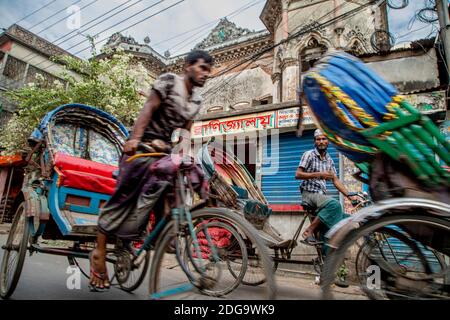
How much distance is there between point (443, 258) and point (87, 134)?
4056 mm

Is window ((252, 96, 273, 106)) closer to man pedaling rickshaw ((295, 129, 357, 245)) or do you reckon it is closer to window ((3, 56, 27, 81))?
man pedaling rickshaw ((295, 129, 357, 245))

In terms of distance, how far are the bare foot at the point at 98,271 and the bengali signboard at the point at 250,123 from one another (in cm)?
612

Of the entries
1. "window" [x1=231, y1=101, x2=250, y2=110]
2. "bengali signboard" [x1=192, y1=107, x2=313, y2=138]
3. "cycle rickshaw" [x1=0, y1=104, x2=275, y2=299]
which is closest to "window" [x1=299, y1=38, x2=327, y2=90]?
"window" [x1=231, y1=101, x2=250, y2=110]

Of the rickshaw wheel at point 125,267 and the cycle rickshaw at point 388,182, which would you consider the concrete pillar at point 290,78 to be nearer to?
the cycle rickshaw at point 388,182

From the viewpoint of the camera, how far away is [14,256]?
2951 millimetres

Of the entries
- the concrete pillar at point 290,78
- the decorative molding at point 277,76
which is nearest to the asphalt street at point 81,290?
the concrete pillar at point 290,78

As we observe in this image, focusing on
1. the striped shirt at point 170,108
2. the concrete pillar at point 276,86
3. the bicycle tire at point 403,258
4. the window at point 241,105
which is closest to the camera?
the bicycle tire at point 403,258

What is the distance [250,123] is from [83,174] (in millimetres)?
5756

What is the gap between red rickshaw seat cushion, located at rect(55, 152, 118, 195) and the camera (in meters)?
3.07

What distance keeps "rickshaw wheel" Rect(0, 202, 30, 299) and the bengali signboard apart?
6138 mm

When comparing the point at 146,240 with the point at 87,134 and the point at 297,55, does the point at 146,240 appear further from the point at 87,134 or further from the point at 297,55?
the point at 297,55

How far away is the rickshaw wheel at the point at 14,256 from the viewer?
105 inches

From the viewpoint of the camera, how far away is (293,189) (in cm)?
755
